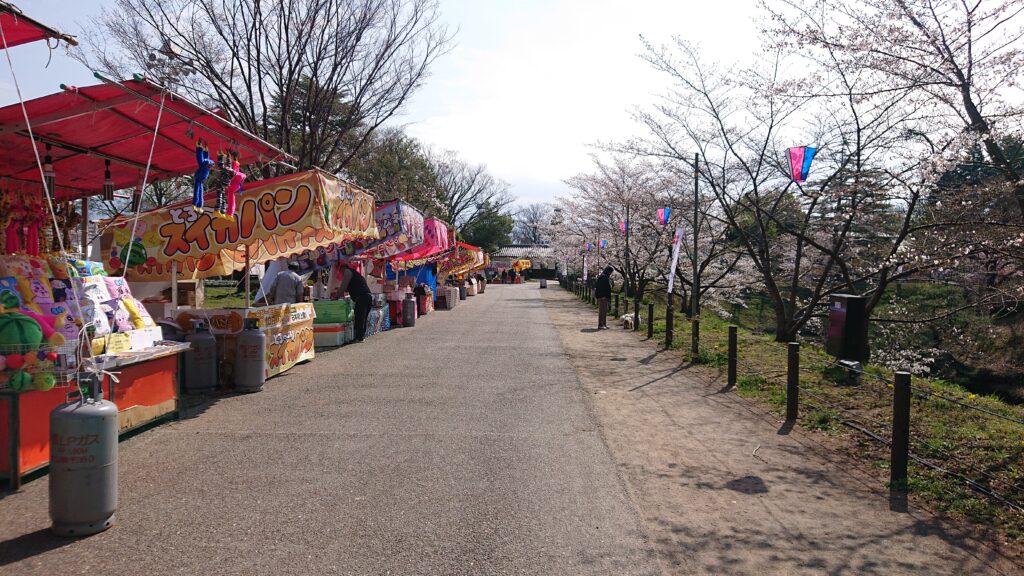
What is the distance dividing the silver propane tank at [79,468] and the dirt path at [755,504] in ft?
11.0

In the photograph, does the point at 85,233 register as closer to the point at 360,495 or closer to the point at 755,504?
the point at 360,495

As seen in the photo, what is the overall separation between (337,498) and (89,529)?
4.78 ft

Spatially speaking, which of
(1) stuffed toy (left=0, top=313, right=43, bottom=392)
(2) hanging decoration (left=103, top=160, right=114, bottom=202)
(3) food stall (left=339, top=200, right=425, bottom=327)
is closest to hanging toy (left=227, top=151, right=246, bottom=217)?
(2) hanging decoration (left=103, top=160, right=114, bottom=202)

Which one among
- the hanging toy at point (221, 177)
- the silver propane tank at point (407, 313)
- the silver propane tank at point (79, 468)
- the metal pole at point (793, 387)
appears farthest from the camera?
the silver propane tank at point (407, 313)

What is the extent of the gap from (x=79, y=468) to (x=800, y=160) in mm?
11166

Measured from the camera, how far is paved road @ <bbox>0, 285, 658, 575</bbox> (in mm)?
3550

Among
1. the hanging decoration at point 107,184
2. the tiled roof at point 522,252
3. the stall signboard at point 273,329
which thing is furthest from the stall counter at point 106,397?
the tiled roof at point 522,252

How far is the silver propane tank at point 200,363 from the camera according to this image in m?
7.92

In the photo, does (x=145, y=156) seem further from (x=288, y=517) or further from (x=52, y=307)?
(x=288, y=517)

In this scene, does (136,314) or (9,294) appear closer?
(9,294)

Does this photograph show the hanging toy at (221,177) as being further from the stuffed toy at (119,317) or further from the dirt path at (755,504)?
the dirt path at (755,504)

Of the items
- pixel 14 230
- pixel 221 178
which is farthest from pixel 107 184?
pixel 221 178

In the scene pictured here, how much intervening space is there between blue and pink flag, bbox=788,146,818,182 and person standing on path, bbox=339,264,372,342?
910cm

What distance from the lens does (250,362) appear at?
809cm
